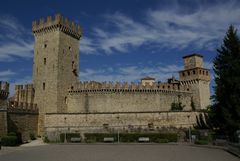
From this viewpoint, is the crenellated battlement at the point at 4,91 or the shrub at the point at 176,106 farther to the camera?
the shrub at the point at 176,106

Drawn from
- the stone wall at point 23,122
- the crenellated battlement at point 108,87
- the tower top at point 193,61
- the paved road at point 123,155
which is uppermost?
the tower top at point 193,61

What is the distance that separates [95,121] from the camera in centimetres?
3591

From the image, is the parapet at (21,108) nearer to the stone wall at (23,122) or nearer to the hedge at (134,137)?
the stone wall at (23,122)

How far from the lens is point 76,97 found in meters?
39.0

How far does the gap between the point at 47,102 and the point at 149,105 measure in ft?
45.5

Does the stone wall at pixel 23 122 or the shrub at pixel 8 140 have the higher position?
the stone wall at pixel 23 122

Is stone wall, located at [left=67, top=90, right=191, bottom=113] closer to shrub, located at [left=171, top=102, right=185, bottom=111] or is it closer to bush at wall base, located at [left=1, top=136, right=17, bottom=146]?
shrub, located at [left=171, top=102, right=185, bottom=111]

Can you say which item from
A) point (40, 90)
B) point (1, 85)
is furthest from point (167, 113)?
point (1, 85)

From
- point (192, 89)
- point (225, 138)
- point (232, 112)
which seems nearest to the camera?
point (225, 138)

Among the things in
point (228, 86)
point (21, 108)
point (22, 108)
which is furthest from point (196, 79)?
point (21, 108)

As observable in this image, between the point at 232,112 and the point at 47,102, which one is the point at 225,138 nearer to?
the point at 232,112

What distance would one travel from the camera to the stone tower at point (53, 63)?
36.8 metres

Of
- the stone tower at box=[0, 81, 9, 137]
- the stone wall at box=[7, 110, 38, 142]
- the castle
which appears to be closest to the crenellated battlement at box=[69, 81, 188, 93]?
the castle

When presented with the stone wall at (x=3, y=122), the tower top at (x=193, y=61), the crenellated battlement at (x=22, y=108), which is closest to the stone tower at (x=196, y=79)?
the tower top at (x=193, y=61)
